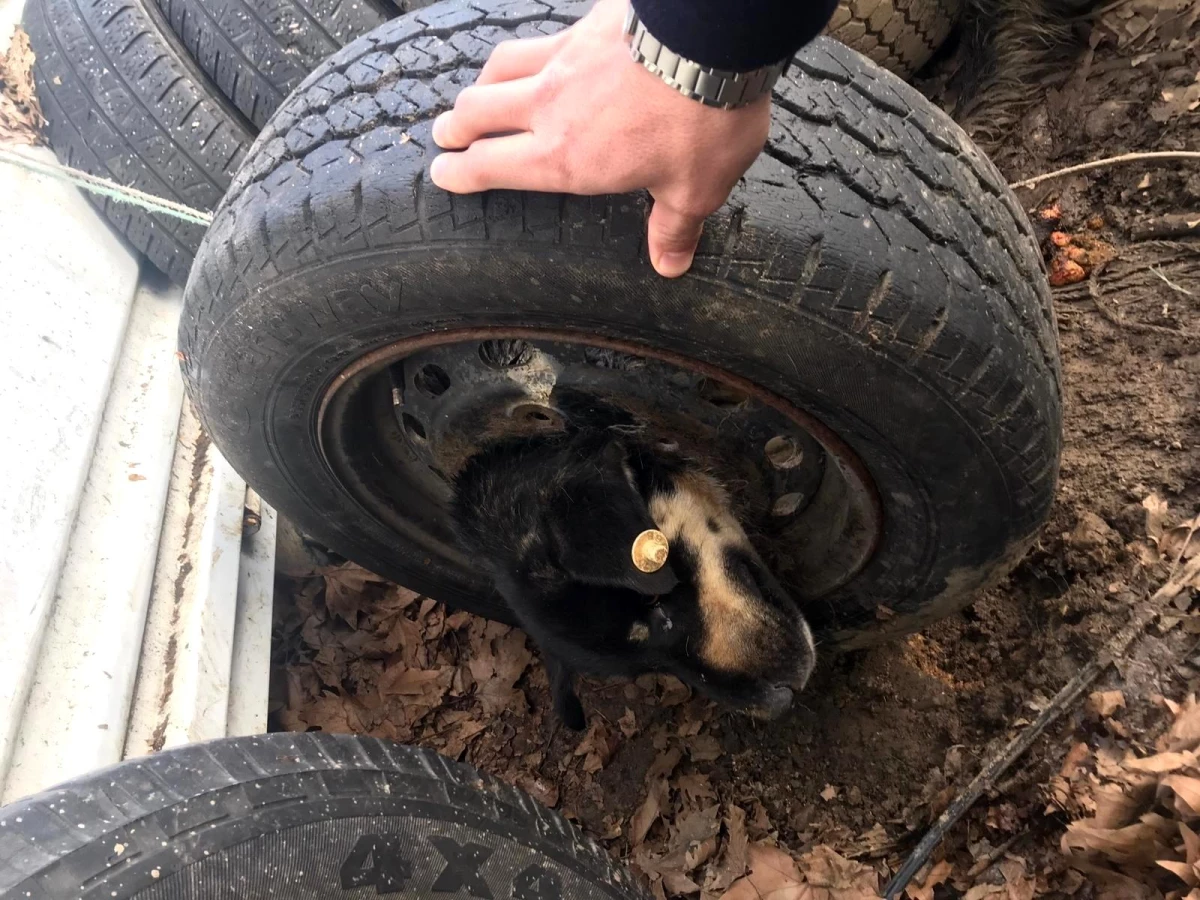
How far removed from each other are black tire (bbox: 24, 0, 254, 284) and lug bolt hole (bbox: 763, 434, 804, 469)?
2133 millimetres

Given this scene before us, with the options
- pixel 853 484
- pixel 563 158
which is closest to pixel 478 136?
pixel 563 158

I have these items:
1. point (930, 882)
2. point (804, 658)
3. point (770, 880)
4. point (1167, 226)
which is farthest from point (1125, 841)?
point (1167, 226)

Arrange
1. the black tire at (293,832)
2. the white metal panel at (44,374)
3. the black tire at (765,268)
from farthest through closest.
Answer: the white metal panel at (44,374)
the black tire at (293,832)
the black tire at (765,268)

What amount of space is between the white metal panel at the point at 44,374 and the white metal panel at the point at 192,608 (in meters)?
0.34

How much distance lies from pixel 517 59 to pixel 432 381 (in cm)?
94

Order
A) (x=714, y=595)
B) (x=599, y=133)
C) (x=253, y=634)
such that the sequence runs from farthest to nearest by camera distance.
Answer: (x=253, y=634)
(x=714, y=595)
(x=599, y=133)

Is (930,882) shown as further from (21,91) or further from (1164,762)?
(21,91)

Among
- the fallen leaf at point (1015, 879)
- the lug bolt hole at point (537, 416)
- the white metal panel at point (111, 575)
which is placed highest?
the lug bolt hole at point (537, 416)

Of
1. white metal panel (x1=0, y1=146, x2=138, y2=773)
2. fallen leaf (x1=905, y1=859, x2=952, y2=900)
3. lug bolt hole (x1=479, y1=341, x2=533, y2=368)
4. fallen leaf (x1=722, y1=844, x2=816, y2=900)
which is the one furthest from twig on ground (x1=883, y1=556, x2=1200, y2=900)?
white metal panel (x1=0, y1=146, x2=138, y2=773)

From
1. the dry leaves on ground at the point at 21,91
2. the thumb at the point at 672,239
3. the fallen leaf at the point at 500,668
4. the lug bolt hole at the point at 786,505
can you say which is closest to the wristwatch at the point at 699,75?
the thumb at the point at 672,239

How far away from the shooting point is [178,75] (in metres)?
2.91

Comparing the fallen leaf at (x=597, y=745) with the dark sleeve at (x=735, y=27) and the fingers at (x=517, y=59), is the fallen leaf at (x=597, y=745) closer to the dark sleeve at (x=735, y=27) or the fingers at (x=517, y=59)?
the fingers at (x=517, y=59)

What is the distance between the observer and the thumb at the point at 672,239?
1.27 meters

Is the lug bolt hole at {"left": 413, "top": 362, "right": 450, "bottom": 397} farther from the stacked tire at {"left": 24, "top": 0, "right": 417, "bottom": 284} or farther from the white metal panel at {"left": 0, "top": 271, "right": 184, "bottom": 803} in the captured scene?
the stacked tire at {"left": 24, "top": 0, "right": 417, "bottom": 284}
